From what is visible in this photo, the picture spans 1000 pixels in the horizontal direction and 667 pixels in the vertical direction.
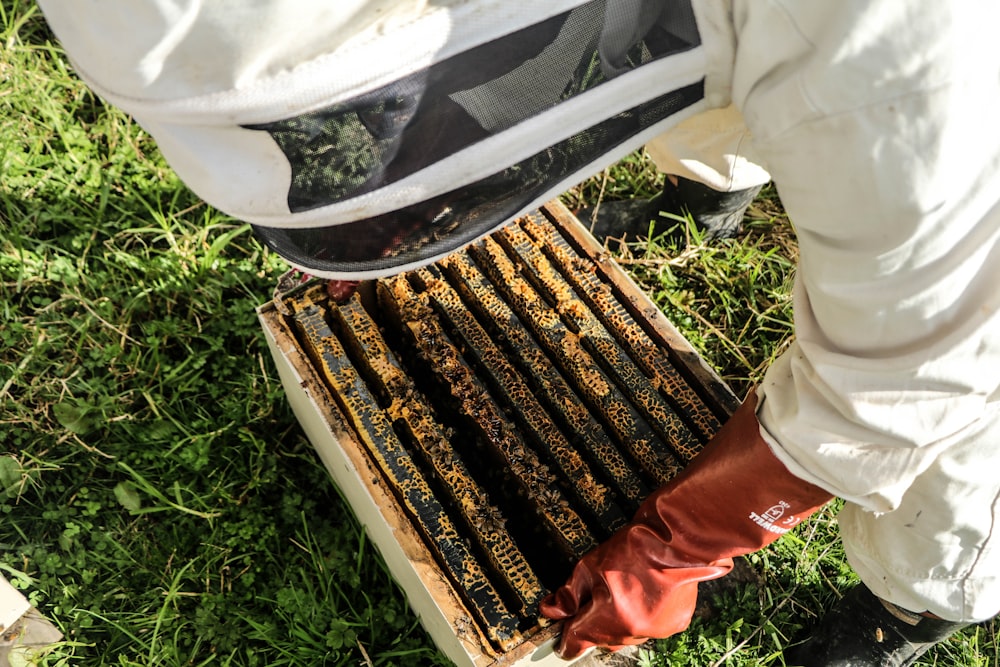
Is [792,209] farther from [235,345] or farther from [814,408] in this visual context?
[235,345]

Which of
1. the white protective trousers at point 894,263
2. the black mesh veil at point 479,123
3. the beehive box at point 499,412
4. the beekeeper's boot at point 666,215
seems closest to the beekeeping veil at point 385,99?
the black mesh veil at point 479,123

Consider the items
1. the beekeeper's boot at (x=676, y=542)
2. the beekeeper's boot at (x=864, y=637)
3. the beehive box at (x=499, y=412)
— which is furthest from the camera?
the beekeeper's boot at (x=864, y=637)

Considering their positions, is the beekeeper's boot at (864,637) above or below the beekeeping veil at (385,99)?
below

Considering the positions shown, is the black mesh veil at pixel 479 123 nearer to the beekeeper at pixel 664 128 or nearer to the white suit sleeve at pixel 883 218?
the beekeeper at pixel 664 128

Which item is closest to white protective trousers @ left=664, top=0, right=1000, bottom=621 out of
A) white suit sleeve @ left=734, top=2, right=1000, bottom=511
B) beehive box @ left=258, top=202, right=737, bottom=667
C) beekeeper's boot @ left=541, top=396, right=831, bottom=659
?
white suit sleeve @ left=734, top=2, right=1000, bottom=511

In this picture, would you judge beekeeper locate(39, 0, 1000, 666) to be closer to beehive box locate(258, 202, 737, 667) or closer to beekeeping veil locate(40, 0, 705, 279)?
beekeeping veil locate(40, 0, 705, 279)

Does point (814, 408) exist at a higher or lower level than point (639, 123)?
lower

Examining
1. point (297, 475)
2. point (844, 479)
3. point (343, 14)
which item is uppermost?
point (343, 14)

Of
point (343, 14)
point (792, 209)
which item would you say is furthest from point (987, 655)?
point (343, 14)
